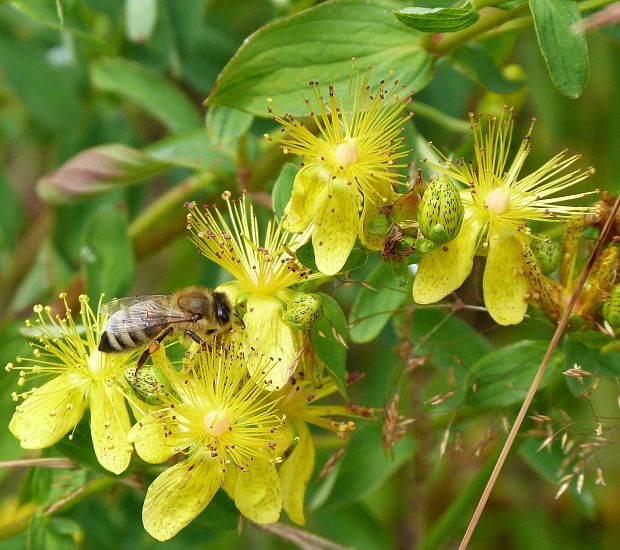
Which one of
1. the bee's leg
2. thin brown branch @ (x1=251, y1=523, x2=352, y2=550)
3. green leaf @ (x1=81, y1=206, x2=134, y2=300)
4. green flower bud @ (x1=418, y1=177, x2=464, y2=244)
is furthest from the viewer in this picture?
green leaf @ (x1=81, y1=206, x2=134, y2=300)

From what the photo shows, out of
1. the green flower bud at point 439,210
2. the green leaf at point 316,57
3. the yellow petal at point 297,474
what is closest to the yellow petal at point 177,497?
the yellow petal at point 297,474

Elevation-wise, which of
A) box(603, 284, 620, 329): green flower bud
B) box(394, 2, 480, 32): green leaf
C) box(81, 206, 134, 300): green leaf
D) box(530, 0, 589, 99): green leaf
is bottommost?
box(81, 206, 134, 300): green leaf

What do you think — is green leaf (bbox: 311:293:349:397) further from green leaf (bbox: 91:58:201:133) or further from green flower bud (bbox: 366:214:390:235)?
green leaf (bbox: 91:58:201:133)

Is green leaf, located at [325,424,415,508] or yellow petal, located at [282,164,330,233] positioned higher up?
yellow petal, located at [282,164,330,233]

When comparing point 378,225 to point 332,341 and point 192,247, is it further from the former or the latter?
point 192,247

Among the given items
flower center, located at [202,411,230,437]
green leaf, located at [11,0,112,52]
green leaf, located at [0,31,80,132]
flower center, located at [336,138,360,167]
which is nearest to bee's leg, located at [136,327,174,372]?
flower center, located at [202,411,230,437]
